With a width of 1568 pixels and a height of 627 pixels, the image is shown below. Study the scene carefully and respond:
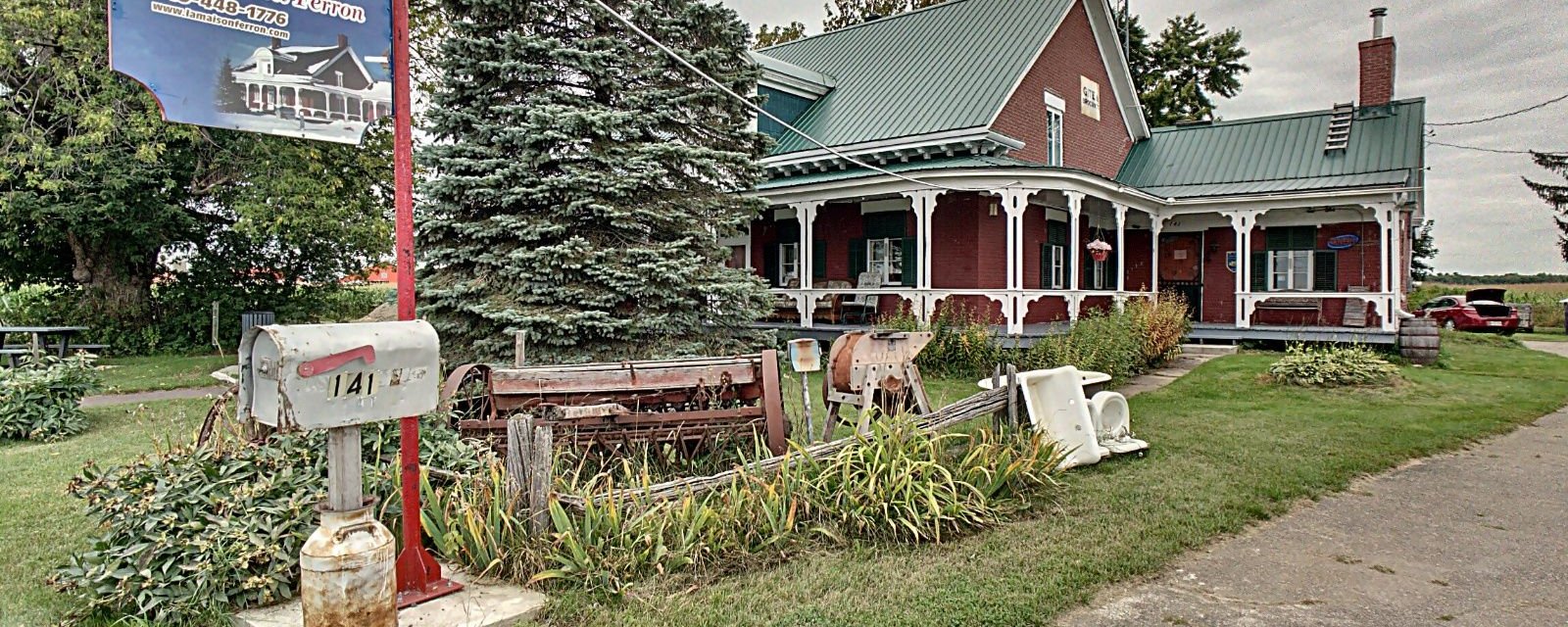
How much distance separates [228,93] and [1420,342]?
1878cm

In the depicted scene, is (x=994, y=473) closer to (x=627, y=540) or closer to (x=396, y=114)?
(x=627, y=540)

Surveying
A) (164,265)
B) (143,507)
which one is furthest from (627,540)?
(164,265)

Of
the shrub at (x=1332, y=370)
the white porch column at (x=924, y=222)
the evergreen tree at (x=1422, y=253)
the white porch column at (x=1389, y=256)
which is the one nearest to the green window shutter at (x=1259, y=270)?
the white porch column at (x=1389, y=256)

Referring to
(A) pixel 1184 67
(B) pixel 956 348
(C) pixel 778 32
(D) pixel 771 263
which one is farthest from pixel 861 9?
(B) pixel 956 348

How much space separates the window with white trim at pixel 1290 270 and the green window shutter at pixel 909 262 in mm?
8330

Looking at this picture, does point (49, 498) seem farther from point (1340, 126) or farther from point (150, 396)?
point (1340, 126)

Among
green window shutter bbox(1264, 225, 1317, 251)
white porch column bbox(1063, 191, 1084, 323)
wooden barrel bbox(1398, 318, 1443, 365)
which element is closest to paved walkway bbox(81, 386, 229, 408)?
white porch column bbox(1063, 191, 1084, 323)

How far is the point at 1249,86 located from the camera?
113 ft

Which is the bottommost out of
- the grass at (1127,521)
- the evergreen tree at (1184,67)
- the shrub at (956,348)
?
the grass at (1127,521)

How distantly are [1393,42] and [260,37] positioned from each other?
23808mm

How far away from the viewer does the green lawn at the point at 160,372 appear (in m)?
13.3

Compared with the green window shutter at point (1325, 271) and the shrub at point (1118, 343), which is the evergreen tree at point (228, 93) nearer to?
the shrub at point (1118, 343)

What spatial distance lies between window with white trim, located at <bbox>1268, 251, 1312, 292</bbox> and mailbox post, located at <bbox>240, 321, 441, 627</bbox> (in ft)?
65.7

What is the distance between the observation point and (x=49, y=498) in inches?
254
